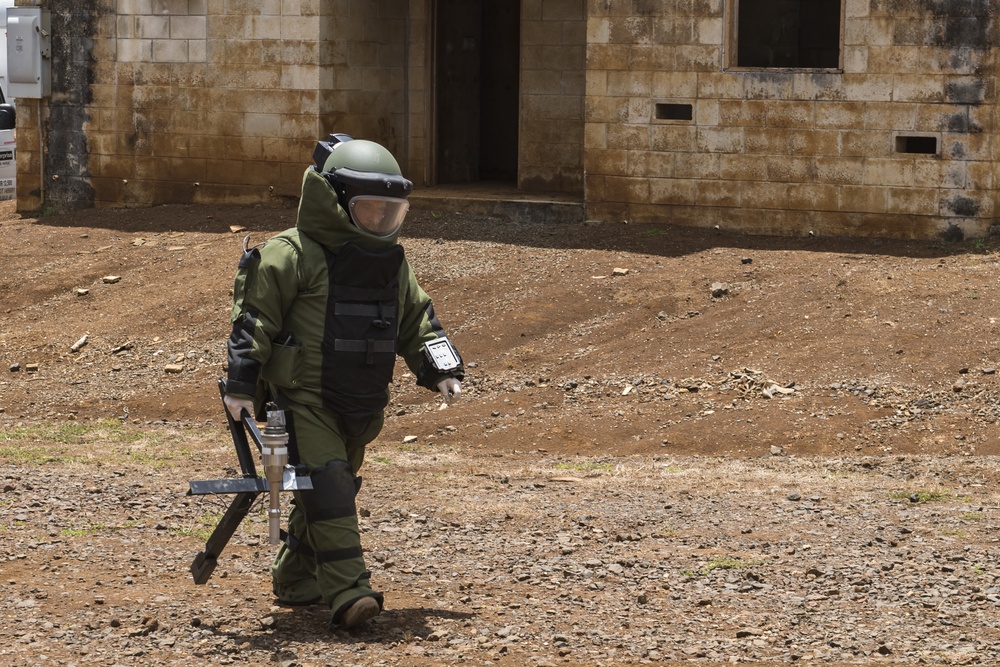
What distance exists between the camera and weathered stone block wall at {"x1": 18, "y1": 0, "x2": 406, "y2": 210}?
16203 mm

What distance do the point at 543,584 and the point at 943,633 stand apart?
5.46 feet

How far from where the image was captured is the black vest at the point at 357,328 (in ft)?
19.1

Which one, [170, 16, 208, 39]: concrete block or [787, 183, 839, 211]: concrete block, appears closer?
[787, 183, 839, 211]: concrete block

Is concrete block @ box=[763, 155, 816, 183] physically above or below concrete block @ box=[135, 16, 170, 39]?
below

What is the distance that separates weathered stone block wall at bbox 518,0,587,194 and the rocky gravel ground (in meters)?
7.78

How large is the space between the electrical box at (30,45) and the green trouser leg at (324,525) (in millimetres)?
12836

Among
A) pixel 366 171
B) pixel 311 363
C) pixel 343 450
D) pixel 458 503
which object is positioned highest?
pixel 366 171

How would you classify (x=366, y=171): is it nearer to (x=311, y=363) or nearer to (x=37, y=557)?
(x=311, y=363)

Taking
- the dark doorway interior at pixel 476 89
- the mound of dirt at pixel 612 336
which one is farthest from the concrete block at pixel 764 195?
the dark doorway interior at pixel 476 89

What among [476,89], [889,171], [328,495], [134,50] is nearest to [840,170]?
[889,171]

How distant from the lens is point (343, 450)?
5.89 m

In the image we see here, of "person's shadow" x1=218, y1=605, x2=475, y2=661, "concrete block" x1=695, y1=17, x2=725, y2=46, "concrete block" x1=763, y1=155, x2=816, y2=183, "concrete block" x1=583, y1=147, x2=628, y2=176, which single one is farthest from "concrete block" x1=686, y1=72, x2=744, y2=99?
"person's shadow" x1=218, y1=605, x2=475, y2=661

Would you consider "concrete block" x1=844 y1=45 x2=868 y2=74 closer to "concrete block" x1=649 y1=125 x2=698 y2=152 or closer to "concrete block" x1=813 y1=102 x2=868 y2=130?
"concrete block" x1=813 y1=102 x2=868 y2=130

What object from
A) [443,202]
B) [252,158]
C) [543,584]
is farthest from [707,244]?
[543,584]
